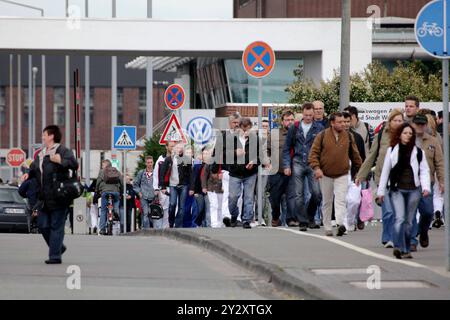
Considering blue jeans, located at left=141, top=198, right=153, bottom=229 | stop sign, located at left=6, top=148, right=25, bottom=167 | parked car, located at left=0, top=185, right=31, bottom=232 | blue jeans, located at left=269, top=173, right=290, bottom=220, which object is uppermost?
blue jeans, located at left=269, top=173, right=290, bottom=220

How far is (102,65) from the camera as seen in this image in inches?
4291

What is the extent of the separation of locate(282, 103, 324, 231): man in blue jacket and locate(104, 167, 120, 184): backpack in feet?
41.3

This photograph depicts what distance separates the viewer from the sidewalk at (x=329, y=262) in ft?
39.7

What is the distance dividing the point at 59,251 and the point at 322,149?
4601 mm

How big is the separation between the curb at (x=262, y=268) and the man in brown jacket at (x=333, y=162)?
1.81m

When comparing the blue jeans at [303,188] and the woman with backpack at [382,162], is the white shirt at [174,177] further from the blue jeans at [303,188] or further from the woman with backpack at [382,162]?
the woman with backpack at [382,162]

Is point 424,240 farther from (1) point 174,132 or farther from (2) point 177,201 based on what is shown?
(1) point 174,132

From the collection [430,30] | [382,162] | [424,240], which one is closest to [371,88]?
[424,240]

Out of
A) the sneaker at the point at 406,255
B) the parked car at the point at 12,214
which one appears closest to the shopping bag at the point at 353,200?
the sneaker at the point at 406,255

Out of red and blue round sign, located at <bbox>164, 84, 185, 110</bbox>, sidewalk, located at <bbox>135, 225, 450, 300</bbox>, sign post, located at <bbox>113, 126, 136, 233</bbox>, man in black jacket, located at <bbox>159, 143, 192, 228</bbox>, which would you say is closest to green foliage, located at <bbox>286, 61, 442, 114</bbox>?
sign post, located at <bbox>113, 126, 136, 233</bbox>

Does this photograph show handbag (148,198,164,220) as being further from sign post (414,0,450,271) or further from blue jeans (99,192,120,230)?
sign post (414,0,450,271)

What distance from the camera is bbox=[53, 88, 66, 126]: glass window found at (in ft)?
352
